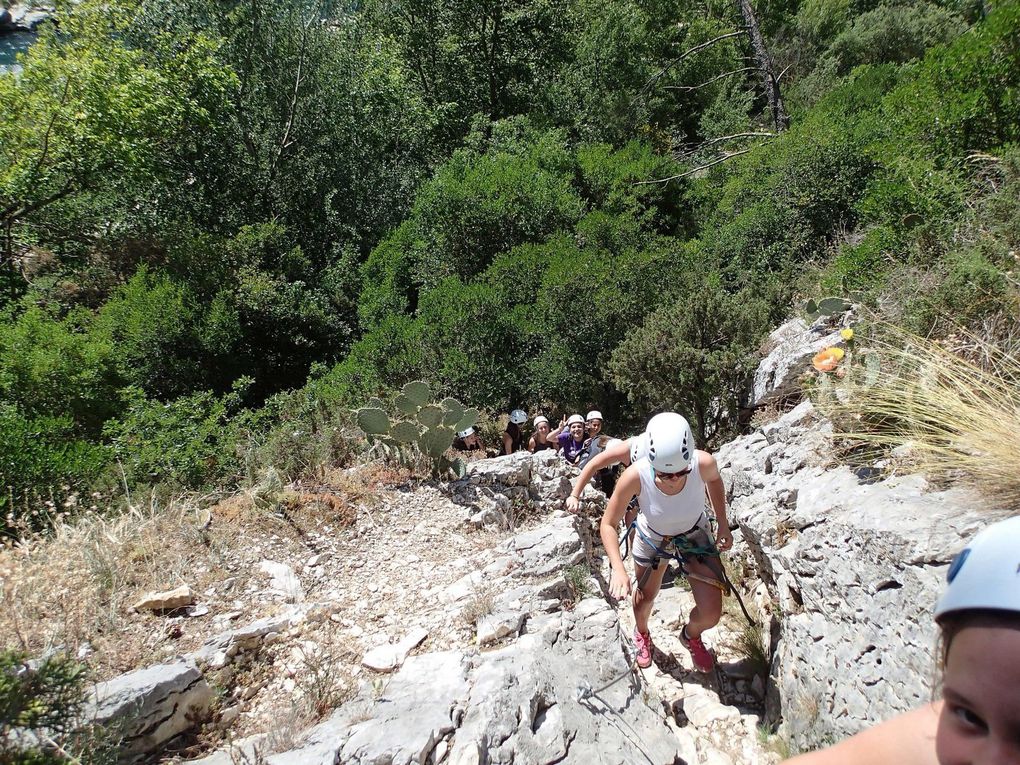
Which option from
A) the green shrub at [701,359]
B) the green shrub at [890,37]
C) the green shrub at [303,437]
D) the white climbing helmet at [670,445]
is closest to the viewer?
the white climbing helmet at [670,445]

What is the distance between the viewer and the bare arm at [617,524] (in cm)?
326

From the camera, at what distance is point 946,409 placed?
3139mm

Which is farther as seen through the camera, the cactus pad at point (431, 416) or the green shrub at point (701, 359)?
the green shrub at point (701, 359)

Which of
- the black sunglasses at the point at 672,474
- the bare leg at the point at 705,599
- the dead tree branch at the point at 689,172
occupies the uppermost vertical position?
the dead tree branch at the point at 689,172

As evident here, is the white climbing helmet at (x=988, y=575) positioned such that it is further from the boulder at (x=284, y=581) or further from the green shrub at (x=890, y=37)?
the green shrub at (x=890, y=37)

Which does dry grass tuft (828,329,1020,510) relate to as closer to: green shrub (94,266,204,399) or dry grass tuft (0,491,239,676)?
dry grass tuft (0,491,239,676)

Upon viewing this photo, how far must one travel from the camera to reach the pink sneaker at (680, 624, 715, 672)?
3.82m

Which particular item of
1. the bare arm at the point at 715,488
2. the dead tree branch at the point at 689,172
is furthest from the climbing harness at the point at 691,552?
the dead tree branch at the point at 689,172

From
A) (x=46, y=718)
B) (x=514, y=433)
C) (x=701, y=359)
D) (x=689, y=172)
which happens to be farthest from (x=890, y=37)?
(x=46, y=718)

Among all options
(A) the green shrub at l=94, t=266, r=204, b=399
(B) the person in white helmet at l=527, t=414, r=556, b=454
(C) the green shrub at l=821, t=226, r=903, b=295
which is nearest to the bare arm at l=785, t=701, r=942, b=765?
(C) the green shrub at l=821, t=226, r=903, b=295

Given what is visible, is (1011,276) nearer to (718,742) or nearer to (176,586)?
(718,742)

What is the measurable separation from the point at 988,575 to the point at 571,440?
581 centimetres

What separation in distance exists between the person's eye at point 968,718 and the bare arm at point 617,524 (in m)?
2.50

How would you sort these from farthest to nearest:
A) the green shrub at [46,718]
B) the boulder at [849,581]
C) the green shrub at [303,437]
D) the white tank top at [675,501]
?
1. the green shrub at [303,437]
2. the white tank top at [675,501]
3. the boulder at [849,581]
4. the green shrub at [46,718]
